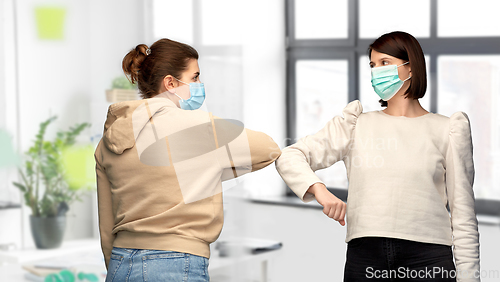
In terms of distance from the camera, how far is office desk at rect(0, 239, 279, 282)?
204cm

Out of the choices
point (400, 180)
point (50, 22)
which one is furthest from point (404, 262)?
point (50, 22)

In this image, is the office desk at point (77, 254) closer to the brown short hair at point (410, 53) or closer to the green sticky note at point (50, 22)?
the green sticky note at point (50, 22)

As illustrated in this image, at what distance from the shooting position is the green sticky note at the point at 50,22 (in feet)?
6.91

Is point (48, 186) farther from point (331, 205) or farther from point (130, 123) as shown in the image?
point (331, 205)

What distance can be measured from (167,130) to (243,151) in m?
0.17

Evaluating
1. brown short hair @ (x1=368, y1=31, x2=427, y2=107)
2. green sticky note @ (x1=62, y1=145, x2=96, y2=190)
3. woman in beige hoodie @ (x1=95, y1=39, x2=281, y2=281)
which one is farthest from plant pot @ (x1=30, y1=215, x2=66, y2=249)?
brown short hair @ (x1=368, y1=31, x2=427, y2=107)

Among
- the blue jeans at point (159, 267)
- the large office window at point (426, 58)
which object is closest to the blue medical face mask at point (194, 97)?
the blue jeans at point (159, 267)

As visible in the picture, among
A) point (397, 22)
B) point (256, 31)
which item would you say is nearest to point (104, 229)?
point (256, 31)

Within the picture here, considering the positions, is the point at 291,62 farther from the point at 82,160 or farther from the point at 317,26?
the point at 82,160

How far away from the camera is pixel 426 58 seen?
2.77 metres

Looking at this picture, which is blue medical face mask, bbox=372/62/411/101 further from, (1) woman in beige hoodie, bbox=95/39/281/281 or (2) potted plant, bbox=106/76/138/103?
(2) potted plant, bbox=106/76/138/103

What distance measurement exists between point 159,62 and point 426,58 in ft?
7.01

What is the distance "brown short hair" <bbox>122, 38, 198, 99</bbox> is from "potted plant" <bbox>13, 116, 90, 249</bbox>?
1214 millimetres

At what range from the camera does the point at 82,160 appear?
2.22 m
